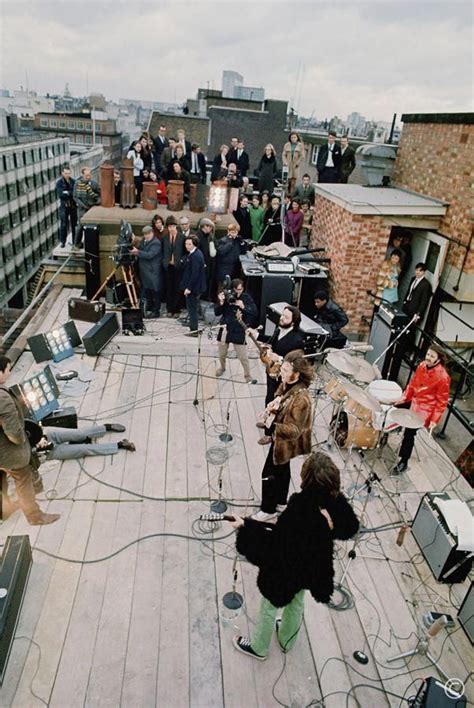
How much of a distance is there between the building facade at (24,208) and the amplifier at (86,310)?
33866 millimetres

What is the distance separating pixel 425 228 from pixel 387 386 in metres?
5.29

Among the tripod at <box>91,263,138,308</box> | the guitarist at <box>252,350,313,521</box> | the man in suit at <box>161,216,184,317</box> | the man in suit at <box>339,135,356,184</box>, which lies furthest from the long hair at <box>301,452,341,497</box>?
the man in suit at <box>339,135,356,184</box>

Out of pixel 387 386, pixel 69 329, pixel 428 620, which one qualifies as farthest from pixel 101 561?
pixel 69 329

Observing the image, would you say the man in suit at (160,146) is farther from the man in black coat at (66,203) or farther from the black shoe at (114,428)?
the black shoe at (114,428)

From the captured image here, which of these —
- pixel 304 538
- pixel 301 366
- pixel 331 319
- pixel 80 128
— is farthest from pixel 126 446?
pixel 80 128

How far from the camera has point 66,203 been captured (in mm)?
11984

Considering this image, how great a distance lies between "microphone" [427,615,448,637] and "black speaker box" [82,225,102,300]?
8.87 meters

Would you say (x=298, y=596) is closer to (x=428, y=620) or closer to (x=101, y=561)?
(x=428, y=620)

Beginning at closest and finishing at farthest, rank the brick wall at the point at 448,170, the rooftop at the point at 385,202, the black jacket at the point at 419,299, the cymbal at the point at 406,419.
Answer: the cymbal at the point at 406,419 → the black jacket at the point at 419,299 → the brick wall at the point at 448,170 → the rooftop at the point at 385,202

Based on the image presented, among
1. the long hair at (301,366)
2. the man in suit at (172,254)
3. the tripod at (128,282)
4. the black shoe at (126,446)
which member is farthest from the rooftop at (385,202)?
the black shoe at (126,446)

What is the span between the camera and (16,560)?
406 centimetres

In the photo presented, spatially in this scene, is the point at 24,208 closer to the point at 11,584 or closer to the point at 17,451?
the point at 17,451

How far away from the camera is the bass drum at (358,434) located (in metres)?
6.16

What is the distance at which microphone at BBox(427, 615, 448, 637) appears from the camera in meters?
3.98
